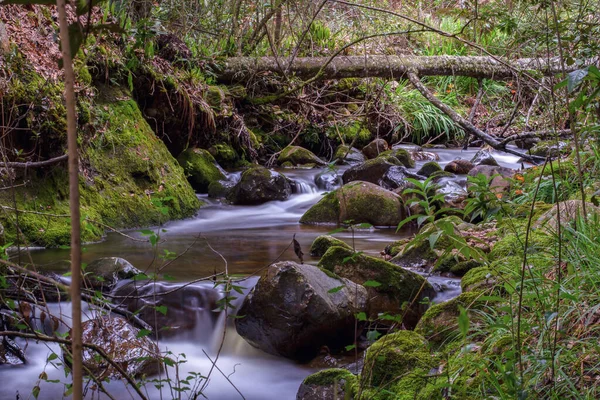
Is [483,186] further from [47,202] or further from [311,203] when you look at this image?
[311,203]

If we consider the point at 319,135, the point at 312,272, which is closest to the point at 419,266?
the point at 312,272

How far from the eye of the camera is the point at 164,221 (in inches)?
282

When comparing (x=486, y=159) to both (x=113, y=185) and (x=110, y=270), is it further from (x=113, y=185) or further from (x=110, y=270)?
(x=110, y=270)

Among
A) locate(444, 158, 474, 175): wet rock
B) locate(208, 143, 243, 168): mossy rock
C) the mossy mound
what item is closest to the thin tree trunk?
the mossy mound

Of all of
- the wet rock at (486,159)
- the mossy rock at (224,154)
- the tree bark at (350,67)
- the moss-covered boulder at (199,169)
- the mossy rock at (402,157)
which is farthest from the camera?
the mossy rock at (402,157)

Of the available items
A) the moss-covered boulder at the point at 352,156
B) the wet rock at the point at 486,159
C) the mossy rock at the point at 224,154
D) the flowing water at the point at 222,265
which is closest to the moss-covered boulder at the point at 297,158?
the moss-covered boulder at the point at 352,156

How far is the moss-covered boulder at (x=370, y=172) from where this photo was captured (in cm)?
905

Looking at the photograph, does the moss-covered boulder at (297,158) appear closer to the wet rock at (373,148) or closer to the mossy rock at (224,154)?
the mossy rock at (224,154)

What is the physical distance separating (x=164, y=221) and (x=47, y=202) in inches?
55.6

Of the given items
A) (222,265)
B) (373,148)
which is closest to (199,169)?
(222,265)

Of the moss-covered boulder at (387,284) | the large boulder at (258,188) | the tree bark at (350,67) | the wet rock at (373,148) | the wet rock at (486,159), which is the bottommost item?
the moss-covered boulder at (387,284)

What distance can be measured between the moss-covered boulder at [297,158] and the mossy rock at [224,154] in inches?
38.4

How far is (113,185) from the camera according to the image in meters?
6.99

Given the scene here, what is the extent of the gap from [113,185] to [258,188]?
2.12 m
